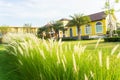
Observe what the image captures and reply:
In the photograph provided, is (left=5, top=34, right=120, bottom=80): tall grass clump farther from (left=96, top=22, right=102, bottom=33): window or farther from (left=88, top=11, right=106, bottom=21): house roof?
(left=96, top=22, right=102, bottom=33): window

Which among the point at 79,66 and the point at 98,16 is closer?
the point at 79,66

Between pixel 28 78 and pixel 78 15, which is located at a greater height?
pixel 78 15

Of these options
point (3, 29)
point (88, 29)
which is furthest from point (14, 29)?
point (88, 29)

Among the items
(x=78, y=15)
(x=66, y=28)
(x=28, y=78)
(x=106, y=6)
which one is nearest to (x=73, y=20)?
(x=78, y=15)

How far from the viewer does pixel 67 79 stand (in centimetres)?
256

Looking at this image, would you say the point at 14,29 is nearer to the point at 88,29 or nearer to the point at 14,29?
the point at 14,29

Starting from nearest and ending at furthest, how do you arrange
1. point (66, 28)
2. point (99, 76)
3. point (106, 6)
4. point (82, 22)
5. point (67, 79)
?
point (99, 76), point (67, 79), point (106, 6), point (82, 22), point (66, 28)

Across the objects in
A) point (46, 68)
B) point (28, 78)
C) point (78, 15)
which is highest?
point (78, 15)

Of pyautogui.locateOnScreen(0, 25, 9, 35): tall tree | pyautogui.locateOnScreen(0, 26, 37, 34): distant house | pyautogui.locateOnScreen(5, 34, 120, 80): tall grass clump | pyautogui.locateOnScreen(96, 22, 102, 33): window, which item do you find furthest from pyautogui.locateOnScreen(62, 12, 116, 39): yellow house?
pyautogui.locateOnScreen(5, 34, 120, 80): tall grass clump

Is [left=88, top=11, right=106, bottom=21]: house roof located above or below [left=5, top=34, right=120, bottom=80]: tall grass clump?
above

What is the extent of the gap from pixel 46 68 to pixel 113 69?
0.90 metres

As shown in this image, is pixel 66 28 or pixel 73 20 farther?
pixel 66 28

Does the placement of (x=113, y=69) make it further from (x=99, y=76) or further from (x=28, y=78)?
(x=28, y=78)

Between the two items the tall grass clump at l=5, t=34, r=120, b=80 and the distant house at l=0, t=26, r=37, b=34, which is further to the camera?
the distant house at l=0, t=26, r=37, b=34
